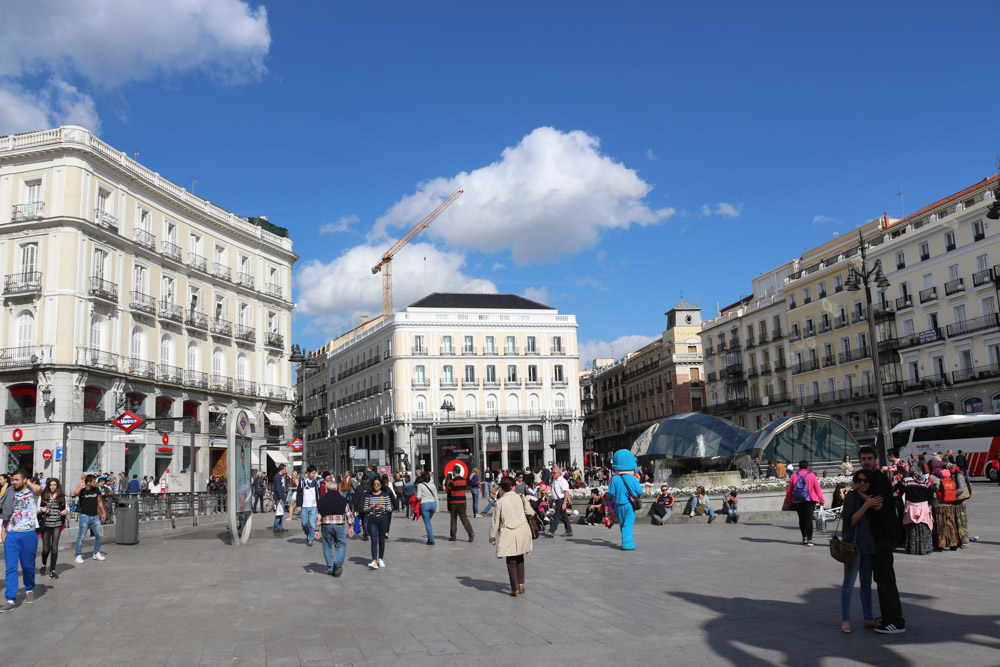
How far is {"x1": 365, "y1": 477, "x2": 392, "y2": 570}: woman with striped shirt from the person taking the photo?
1354cm

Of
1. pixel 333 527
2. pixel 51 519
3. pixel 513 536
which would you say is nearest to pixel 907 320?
pixel 333 527

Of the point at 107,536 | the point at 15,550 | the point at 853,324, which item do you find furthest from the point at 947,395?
the point at 15,550

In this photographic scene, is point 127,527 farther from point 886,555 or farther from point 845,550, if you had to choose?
point 886,555

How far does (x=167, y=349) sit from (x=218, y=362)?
435 centimetres

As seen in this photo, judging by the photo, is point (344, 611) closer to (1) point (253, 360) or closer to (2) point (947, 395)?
(1) point (253, 360)

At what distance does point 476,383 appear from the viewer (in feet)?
230

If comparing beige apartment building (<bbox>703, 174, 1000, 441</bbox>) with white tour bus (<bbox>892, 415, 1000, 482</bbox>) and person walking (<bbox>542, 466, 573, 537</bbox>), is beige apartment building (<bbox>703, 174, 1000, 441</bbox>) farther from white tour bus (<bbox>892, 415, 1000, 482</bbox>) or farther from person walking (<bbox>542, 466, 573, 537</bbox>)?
person walking (<bbox>542, 466, 573, 537</bbox>)

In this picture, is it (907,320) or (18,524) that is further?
(907,320)

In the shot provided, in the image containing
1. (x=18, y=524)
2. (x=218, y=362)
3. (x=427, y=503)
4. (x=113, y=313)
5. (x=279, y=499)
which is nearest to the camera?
(x=18, y=524)

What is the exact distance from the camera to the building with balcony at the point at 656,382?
78.6 meters

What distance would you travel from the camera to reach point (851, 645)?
6801 millimetres

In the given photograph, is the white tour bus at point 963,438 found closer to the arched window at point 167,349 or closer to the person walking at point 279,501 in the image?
the person walking at point 279,501

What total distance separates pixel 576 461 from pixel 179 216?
130ft

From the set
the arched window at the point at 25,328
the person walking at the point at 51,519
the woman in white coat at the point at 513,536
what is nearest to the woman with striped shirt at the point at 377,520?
the woman in white coat at the point at 513,536
